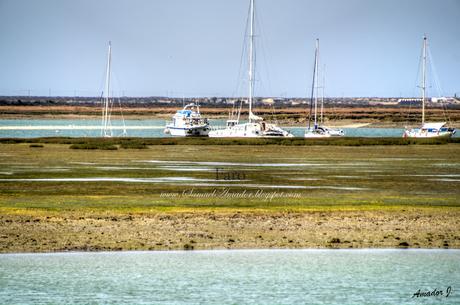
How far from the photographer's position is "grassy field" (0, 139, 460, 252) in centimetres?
2917

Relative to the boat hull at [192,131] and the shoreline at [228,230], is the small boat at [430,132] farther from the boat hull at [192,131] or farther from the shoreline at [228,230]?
the shoreline at [228,230]

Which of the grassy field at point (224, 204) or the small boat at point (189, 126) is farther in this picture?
the small boat at point (189, 126)

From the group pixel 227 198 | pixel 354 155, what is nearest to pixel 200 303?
pixel 227 198

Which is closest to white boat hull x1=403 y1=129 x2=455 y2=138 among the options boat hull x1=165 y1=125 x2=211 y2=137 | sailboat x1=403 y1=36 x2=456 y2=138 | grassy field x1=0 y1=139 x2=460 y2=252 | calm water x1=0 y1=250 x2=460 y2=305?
sailboat x1=403 y1=36 x2=456 y2=138

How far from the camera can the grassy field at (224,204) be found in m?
29.2

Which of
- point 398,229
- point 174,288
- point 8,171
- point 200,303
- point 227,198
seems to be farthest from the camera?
point 8,171

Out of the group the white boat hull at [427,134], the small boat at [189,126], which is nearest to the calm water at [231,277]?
the white boat hull at [427,134]

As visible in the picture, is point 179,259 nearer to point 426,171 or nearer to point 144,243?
point 144,243

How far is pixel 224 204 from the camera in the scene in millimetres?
36219

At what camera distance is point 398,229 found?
31.0 metres

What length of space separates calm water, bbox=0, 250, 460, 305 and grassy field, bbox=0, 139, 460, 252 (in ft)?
3.59

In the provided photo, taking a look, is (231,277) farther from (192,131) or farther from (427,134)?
(192,131)

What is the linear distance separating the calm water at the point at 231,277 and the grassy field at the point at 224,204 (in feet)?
3.59

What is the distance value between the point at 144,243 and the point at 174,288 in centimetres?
489
